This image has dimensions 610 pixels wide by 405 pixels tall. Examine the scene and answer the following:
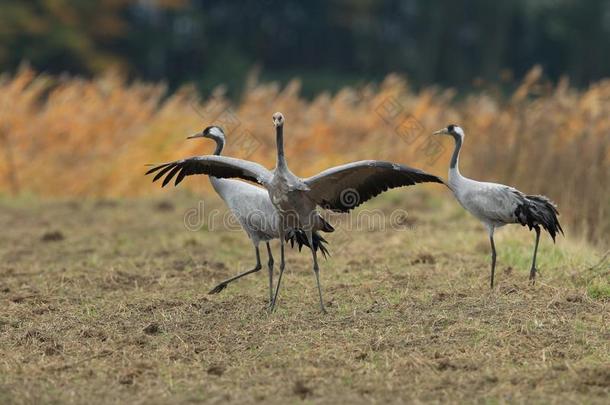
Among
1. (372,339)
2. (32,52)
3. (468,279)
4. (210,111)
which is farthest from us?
(32,52)

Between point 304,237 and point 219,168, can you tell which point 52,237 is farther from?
point 304,237

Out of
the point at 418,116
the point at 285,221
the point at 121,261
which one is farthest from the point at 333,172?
the point at 418,116

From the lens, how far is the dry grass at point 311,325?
16.2 feet

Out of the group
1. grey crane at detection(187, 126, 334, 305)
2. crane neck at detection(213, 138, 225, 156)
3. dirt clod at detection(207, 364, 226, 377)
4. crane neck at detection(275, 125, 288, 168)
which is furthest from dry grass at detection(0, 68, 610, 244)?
dirt clod at detection(207, 364, 226, 377)

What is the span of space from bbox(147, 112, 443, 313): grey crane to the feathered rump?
1.19 m

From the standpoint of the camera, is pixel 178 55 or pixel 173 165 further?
pixel 178 55

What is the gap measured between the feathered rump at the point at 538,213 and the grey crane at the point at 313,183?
47.0 inches

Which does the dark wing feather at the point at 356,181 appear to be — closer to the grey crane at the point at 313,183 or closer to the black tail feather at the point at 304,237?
the grey crane at the point at 313,183

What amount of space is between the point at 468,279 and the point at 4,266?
150 inches

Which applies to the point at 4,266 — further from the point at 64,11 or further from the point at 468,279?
the point at 64,11

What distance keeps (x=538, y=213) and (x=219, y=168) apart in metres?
2.23

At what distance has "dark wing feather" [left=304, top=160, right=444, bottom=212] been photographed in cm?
636

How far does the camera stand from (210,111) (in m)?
12.8

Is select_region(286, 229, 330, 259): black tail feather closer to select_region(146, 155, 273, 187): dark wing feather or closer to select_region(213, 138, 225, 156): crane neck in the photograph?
select_region(146, 155, 273, 187): dark wing feather
